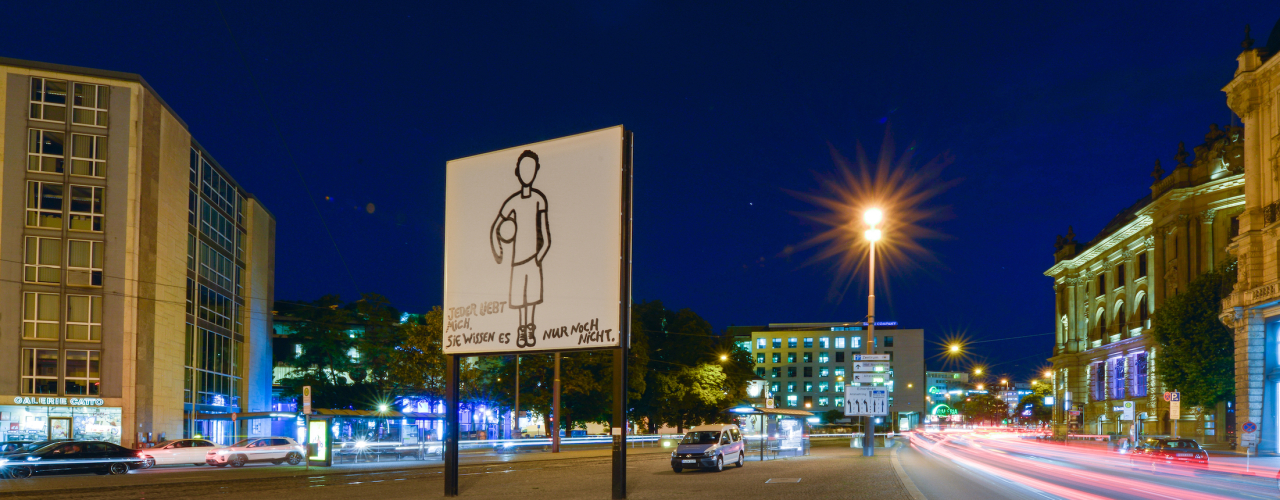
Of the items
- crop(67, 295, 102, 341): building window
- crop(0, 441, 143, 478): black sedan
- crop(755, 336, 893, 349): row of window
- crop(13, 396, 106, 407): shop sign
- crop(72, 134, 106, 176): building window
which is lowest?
crop(0, 441, 143, 478): black sedan

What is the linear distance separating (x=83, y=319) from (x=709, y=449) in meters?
32.8

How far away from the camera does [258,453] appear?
38.8 metres

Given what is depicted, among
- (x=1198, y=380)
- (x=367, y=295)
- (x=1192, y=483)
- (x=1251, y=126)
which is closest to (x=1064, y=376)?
(x=1198, y=380)

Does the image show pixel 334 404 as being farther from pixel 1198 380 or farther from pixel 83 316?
pixel 1198 380

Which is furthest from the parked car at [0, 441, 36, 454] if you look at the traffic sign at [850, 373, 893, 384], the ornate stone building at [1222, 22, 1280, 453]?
the ornate stone building at [1222, 22, 1280, 453]

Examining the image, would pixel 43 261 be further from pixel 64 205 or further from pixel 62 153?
pixel 62 153

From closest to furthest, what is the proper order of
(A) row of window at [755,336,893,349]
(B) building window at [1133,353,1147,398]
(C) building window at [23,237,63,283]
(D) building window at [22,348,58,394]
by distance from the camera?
(D) building window at [22,348,58,394]
(C) building window at [23,237,63,283]
(B) building window at [1133,353,1147,398]
(A) row of window at [755,336,893,349]

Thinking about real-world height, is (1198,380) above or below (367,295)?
below

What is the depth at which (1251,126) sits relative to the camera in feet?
160

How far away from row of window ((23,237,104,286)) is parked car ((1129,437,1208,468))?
155ft

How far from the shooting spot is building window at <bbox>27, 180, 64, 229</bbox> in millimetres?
46562

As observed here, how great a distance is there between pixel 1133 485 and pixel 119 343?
44.1 metres

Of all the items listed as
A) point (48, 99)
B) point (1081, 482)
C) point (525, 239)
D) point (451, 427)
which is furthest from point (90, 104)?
point (1081, 482)

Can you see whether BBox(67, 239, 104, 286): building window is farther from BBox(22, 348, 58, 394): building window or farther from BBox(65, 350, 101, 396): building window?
BBox(22, 348, 58, 394): building window
